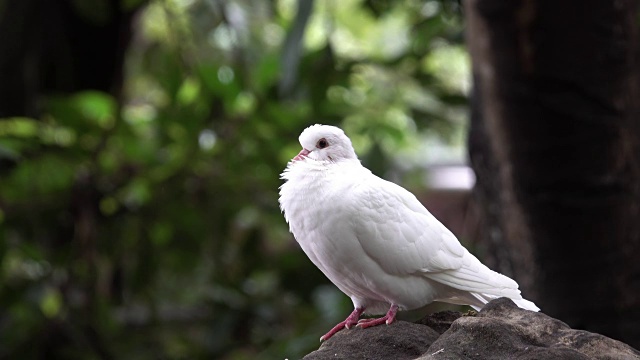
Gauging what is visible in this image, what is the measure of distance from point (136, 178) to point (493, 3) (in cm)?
207

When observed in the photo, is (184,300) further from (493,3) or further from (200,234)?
(493,3)

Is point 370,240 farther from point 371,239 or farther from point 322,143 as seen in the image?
point 322,143

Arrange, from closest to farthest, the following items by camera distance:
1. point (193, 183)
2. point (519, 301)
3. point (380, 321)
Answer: point (380, 321) → point (519, 301) → point (193, 183)

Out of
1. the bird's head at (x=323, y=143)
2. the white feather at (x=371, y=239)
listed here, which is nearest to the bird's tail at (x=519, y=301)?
the white feather at (x=371, y=239)

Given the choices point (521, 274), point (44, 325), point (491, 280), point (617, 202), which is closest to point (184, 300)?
point (44, 325)

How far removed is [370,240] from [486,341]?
0.41m

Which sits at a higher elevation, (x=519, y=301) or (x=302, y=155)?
(x=302, y=155)

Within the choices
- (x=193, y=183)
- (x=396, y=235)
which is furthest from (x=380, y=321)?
(x=193, y=183)

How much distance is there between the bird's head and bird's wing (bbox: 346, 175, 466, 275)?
0.37ft

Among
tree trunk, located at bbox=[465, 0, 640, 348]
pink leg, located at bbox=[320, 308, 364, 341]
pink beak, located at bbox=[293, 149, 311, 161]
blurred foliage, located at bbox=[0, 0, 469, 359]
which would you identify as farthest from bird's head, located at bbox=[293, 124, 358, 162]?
blurred foliage, located at bbox=[0, 0, 469, 359]

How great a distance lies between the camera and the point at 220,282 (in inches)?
166

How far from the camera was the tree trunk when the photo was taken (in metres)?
2.70

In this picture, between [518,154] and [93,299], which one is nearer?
[518,154]

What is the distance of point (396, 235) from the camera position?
2.03 m
